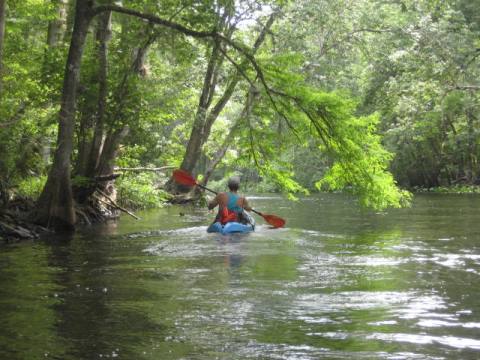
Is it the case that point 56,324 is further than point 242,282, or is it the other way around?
point 242,282

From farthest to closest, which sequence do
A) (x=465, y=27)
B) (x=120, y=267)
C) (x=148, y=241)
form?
1. (x=465, y=27)
2. (x=148, y=241)
3. (x=120, y=267)

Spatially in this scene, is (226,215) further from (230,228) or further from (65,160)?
(65,160)

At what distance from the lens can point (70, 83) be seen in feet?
45.9

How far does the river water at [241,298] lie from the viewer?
5.20 m

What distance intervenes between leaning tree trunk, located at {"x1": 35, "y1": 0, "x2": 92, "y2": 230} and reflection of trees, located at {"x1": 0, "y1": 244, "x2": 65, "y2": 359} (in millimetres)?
3457

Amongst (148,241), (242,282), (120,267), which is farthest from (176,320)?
(148,241)

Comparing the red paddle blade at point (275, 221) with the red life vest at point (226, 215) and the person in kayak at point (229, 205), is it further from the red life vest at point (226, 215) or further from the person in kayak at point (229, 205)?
the red life vest at point (226, 215)

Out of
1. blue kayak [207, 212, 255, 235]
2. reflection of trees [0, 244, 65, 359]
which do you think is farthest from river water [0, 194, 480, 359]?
blue kayak [207, 212, 255, 235]

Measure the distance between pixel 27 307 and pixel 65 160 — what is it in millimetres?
7696

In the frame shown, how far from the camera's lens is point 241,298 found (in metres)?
7.12

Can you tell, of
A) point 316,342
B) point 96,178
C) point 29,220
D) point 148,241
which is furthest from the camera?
point 96,178

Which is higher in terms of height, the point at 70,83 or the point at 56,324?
the point at 70,83

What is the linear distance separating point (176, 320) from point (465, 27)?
83.0 ft

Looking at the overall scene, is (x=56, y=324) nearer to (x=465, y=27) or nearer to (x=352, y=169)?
(x=352, y=169)
